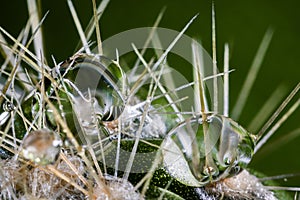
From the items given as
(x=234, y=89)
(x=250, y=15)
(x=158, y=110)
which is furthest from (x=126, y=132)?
(x=250, y=15)

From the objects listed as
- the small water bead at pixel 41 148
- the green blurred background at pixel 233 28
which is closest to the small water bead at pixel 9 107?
the small water bead at pixel 41 148

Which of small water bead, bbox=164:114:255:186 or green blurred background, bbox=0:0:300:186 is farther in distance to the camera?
green blurred background, bbox=0:0:300:186

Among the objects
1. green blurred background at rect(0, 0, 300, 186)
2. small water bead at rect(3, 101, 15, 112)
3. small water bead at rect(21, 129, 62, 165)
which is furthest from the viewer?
green blurred background at rect(0, 0, 300, 186)

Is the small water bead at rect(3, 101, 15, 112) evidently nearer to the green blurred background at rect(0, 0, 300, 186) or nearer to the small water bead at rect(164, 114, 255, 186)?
the small water bead at rect(164, 114, 255, 186)

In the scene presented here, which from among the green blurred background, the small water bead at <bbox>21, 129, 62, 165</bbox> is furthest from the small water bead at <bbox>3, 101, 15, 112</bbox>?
the green blurred background

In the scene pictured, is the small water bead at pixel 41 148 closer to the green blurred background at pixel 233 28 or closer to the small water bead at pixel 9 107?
the small water bead at pixel 9 107

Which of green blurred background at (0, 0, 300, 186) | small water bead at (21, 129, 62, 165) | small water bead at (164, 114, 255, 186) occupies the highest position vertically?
small water bead at (21, 129, 62, 165)
